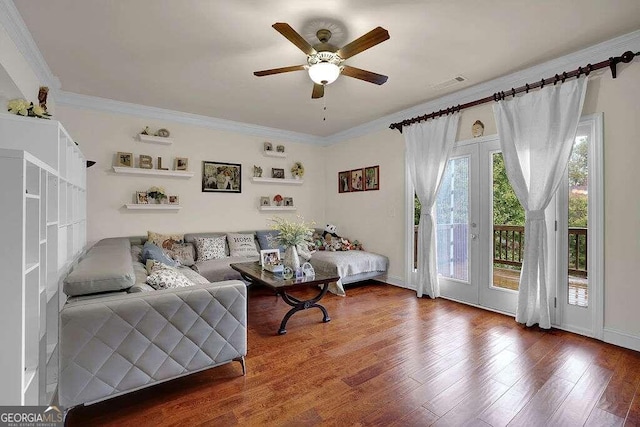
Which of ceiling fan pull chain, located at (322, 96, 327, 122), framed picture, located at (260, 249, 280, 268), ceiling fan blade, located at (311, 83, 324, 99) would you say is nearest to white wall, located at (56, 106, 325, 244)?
ceiling fan pull chain, located at (322, 96, 327, 122)

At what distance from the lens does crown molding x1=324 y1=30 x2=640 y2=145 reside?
8.16 feet

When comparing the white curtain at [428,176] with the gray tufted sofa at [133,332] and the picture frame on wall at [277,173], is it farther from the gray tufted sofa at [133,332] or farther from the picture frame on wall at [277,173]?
the gray tufted sofa at [133,332]

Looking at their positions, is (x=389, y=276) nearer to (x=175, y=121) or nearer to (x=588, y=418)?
(x=588, y=418)

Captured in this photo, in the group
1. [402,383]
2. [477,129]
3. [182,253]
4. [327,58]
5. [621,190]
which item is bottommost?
[402,383]

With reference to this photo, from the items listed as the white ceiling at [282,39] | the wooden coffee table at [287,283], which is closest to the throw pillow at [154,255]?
the wooden coffee table at [287,283]

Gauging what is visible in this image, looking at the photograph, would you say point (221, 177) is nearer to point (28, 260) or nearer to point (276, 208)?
point (276, 208)

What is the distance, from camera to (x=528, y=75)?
3.04 meters

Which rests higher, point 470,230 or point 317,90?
point 317,90

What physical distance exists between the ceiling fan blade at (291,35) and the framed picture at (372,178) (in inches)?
111

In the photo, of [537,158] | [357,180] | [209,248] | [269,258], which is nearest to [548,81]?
[537,158]

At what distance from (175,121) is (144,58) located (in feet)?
5.63

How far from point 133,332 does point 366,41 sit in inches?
96.8

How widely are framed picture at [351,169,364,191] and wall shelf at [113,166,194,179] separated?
274cm

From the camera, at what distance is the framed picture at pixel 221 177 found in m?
4.71
